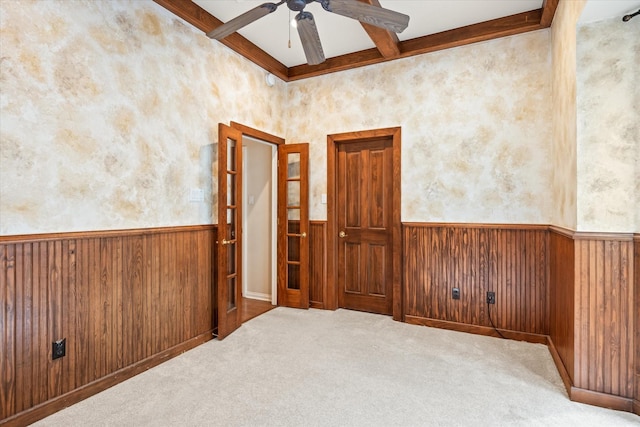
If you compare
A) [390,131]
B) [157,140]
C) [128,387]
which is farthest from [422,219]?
[128,387]

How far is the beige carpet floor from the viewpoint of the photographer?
196 cm

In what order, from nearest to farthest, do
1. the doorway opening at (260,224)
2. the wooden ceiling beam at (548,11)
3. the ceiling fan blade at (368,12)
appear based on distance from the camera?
the ceiling fan blade at (368,12), the wooden ceiling beam at (548,11), the doorway opening at (260,224)

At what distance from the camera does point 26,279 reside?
1.94m

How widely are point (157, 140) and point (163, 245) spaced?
89 centimetres

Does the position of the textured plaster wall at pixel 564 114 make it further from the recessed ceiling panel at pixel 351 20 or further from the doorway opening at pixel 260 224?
the doorway opening at pixel 260 224

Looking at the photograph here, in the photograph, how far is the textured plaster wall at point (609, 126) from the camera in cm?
208

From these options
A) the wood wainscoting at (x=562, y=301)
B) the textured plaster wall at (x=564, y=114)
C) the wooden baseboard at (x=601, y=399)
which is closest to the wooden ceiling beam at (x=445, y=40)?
the textured plaster wall at (x=564, y=114)

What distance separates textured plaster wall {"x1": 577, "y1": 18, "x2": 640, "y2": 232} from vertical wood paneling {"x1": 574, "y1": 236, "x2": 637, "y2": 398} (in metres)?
0.17

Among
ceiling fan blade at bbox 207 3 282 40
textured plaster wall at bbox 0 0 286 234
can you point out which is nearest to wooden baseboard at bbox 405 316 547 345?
textured plaster wall at bbox 0 0 286 234

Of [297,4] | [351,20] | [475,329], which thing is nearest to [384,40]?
[351,20]

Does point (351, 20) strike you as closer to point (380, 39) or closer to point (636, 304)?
point (380, 39)

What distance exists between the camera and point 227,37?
11.0ft

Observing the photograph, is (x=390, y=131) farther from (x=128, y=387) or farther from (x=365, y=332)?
(x=128, y=387)

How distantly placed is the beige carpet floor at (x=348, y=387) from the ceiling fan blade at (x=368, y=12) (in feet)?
8.06
